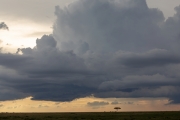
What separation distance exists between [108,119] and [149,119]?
53.9 ft

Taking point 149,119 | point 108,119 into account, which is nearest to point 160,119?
point 149,119

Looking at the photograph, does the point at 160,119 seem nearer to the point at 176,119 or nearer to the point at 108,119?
the point at 176,119

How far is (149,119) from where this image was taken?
138 metres

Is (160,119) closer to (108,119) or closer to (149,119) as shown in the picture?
(149,119)

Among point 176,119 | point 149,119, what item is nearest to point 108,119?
point 149,119

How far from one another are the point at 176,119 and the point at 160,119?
6.33 m

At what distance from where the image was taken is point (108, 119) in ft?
456

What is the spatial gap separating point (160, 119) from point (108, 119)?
20769 millimetres

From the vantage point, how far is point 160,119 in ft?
451

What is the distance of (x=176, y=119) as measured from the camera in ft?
443

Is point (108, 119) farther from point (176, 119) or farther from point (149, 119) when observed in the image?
point (176, 119)

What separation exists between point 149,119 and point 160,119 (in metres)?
4.34

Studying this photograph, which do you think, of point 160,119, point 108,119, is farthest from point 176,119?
point 108,119
